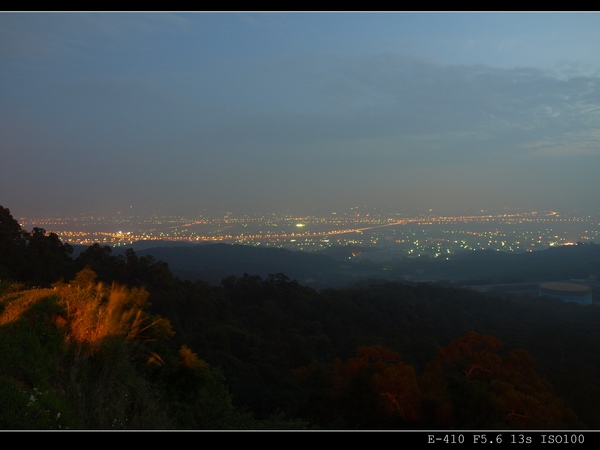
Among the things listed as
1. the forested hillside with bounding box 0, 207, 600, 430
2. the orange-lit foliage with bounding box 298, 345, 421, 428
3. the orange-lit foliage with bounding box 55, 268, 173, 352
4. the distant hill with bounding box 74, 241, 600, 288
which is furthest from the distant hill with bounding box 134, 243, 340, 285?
the orange-lit foliage with bounding box 55, 268, 173, 352

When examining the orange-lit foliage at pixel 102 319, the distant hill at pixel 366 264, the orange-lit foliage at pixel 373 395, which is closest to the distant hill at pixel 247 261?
the distant hill at pixel 366 264

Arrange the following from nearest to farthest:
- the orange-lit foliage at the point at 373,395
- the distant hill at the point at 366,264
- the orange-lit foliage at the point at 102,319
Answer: the orange-lit foliage at the point at 102,319 → the orange-lit foliage at the point at 373,395 → the distant hill at the point at 366,264

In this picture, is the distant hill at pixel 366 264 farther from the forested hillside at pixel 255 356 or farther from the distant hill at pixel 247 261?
the forested hillside at pixel 255 356

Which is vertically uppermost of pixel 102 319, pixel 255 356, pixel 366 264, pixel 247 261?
pixel 102 319

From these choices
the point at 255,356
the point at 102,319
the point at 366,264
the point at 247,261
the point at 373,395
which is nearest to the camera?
the point at 102,319

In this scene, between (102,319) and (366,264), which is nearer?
(102,319)

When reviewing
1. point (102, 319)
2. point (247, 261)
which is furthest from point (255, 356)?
point (247, 261)

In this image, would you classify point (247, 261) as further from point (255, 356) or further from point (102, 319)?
point (102, 319)
